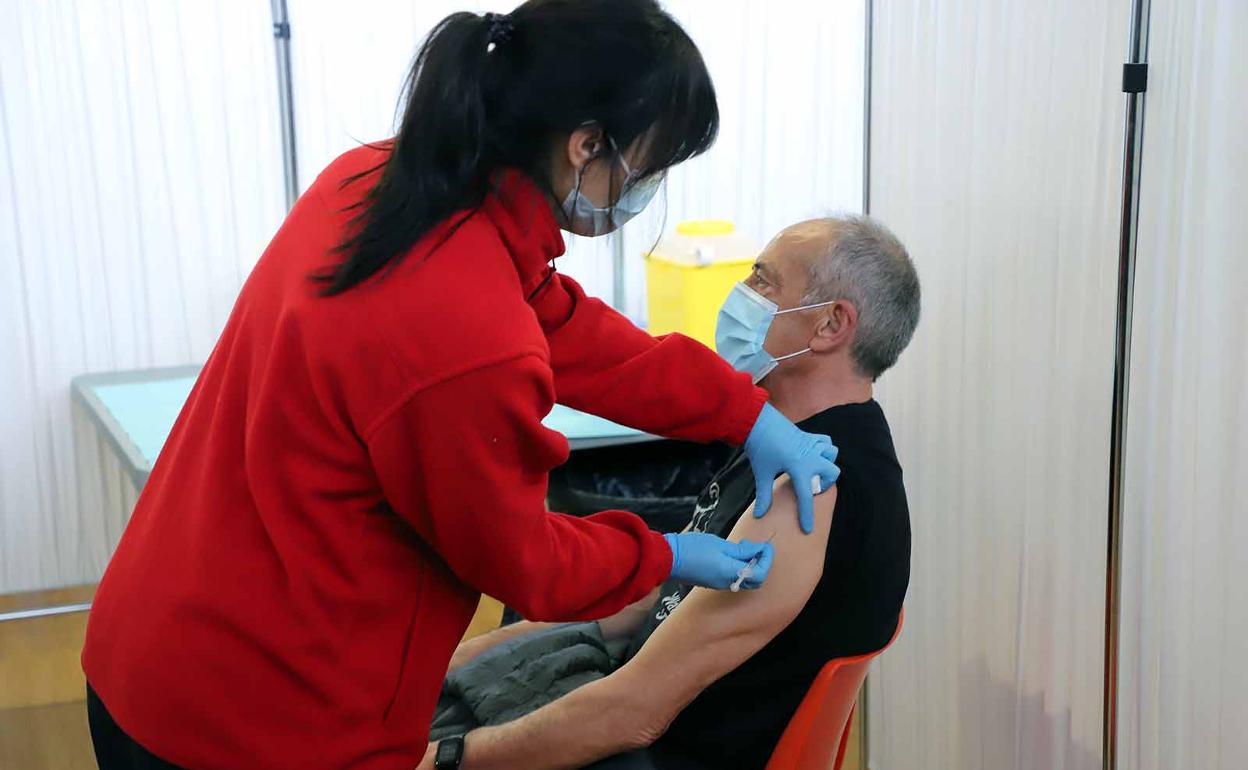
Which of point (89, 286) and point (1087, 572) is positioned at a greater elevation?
point (89, 286)

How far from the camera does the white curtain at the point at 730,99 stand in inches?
131

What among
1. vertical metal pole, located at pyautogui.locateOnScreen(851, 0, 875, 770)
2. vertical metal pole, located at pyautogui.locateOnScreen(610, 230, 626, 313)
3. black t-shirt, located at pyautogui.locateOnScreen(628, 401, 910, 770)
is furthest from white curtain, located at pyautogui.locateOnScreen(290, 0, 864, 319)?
black t-shirt, located at pyautogui.locateOnScreen(628, 401, 910, 770)

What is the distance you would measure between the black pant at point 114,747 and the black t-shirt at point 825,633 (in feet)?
2.18

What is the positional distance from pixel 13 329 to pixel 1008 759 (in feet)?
8.41

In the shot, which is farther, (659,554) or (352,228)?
(659,554)

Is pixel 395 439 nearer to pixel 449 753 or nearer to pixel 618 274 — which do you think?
pixel 449 753

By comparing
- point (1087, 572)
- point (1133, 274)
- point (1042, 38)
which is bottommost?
point (1087, 572)

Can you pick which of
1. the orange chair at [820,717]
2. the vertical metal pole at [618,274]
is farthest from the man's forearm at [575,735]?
the vertical metal pole at [618,274]

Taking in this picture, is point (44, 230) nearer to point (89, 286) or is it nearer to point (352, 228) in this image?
point (89, 286)

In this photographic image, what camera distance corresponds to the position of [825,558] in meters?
1.58

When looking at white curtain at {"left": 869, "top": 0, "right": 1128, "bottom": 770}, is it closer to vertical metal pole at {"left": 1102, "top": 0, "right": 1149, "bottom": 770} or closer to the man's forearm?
vertical metal pole at {"left": 1102, "top": 0, "right": 1149, "bottom": 770}

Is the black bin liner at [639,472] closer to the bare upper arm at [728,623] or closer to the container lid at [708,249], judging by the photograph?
the container lid at [708,249]

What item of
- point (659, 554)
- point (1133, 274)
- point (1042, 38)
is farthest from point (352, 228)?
point (1042, 38)

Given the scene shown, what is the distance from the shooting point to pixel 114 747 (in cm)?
124
